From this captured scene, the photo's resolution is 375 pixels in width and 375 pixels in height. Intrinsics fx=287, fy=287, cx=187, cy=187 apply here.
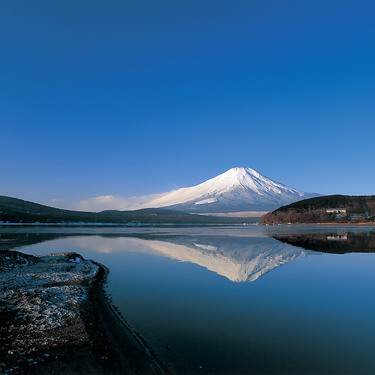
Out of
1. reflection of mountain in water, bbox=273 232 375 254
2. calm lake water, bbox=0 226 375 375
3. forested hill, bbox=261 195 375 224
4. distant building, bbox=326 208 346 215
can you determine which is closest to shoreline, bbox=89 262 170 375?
calm lake water, bbox=0 226 375 375

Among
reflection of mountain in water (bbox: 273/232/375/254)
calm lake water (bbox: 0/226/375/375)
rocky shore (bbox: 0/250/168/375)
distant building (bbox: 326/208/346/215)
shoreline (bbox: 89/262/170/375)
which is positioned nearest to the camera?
rocky shore (bbox: 0/250/168/375)

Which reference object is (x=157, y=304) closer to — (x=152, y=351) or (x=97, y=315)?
(x=97, y=315)

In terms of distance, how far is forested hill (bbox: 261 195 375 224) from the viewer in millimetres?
131250

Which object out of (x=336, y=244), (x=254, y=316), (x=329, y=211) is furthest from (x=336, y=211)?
(x=254, y=316)

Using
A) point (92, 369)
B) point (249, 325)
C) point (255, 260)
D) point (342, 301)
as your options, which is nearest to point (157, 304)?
point (249, 325)

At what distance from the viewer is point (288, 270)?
1752cm

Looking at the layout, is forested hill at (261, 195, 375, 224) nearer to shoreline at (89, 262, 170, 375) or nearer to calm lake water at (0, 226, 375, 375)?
calm lake water at (0, 226, 375, 375)

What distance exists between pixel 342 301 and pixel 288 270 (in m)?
6.40

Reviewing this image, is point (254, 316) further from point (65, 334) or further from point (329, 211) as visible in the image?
point (329, 211)

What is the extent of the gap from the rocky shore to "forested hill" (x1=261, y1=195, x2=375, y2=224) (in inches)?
5392

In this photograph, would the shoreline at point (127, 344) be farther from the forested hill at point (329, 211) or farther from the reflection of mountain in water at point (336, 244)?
the forested hill at point (329, 211)

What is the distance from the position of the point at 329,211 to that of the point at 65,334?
149m

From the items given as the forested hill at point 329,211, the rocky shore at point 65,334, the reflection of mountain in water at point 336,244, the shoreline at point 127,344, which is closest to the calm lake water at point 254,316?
the shoreline at point 127,344

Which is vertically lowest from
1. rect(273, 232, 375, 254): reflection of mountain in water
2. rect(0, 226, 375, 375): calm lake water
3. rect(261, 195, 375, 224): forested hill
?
rect(273, 232, 375, 254): reflection of mountain in water
